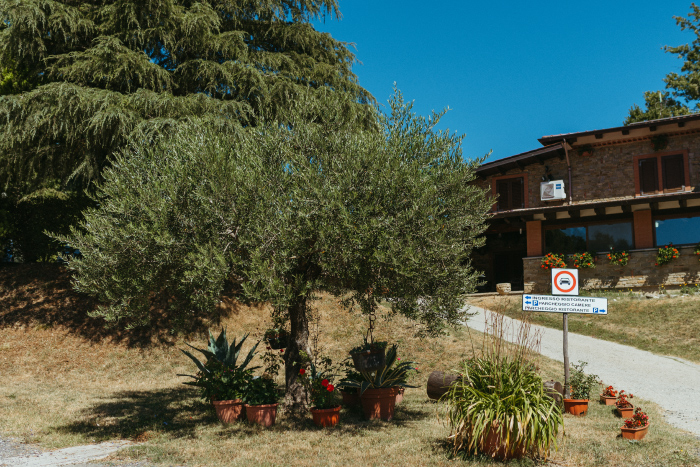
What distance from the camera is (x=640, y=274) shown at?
21.5m

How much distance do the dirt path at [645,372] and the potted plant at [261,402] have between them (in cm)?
673

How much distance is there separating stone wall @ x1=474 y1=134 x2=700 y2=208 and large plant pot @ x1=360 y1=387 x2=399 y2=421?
18661mm

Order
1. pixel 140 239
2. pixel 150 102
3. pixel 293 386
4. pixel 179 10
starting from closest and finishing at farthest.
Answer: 1. pixel 140 239
2. pixel 293 386
3. pixel 150 102
4. pixel 179 10

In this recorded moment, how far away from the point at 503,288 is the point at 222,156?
1912 cm

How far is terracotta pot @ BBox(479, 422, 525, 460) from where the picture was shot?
6.44 m

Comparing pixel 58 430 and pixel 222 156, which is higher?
pixel 222 156

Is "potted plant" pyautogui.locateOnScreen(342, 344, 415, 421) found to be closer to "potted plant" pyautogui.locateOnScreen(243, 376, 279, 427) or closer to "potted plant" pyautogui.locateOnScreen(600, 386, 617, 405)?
"potted plant" pyautogui.locateOnScreen(243, 376, 279, 427)

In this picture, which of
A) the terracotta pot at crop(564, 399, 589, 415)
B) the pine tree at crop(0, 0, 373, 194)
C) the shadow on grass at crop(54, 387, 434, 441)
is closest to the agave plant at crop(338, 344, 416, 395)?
the shadow on grass at crop(54, 387, 434, 441)

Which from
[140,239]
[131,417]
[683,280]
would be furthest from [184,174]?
[683,280]

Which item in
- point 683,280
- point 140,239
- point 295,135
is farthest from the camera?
point 683,280

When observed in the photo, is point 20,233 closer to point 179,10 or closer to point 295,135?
point 179,10

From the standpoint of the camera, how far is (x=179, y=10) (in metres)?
17.4

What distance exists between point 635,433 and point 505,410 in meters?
2.72

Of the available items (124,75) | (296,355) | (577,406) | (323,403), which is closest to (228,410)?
(296,355)
